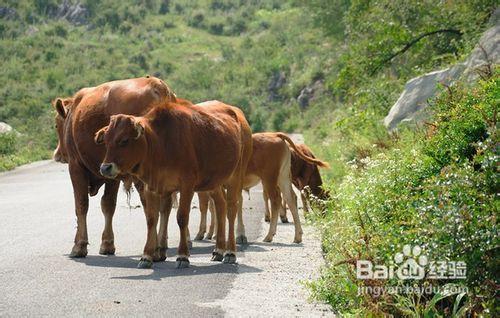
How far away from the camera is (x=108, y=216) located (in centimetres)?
1522

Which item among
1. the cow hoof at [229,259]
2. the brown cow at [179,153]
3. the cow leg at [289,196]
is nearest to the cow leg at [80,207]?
the brown cow at [179,153]

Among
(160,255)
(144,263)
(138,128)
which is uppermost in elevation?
(138,128)

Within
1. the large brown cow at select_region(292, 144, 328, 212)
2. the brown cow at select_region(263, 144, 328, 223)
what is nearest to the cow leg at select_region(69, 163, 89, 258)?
the brown cow at select_region(263, 144, 328, 223)

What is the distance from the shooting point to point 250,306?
1048 centimetres

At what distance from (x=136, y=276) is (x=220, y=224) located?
92.1 inches

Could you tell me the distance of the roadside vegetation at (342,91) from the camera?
9.44 m

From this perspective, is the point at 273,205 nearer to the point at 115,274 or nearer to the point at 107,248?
the point at 107,248

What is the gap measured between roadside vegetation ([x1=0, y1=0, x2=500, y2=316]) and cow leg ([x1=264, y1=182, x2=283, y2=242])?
817 mm

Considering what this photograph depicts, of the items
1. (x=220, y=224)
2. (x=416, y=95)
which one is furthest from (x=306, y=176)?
(x=220, y=224)

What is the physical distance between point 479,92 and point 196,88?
180ft

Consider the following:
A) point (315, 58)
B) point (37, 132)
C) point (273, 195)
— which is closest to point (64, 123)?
point (273, 195)

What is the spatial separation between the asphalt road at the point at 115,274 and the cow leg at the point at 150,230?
18cm

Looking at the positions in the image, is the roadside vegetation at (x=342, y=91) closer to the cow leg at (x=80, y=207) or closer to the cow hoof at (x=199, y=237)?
the cow hoof at (x=199, y=237)

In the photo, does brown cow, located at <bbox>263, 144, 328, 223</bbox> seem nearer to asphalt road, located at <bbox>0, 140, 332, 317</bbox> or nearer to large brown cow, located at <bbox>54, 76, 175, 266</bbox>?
asphalt road, located at <bbox>0, 140, 332, 317</bbox>
